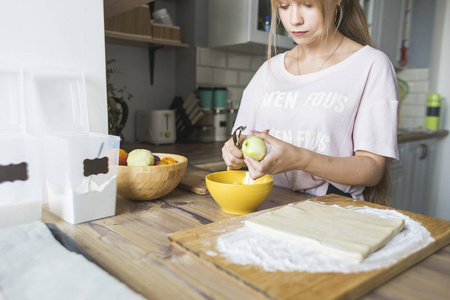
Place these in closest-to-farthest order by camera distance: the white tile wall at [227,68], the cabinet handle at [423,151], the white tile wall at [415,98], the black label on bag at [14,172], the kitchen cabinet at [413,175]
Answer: the black label on bag at [14,172]
the white tile wall at [227,68]
the kitchen cabinet at [413,175]
the cabinet handle at [423,151]
the white tile wall at [415,98]

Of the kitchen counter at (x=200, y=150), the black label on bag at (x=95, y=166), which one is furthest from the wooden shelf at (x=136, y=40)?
the black label on bag at (x=95, y=166)

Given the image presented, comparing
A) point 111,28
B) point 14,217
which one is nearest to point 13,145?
point 14,217

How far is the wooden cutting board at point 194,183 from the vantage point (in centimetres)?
90

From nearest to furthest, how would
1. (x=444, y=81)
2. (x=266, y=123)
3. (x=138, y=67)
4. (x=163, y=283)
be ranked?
1. (x=163, y=283)
2. (x=266, y=123)
3. (x=138, y=67)
4. (x=444, y=81)

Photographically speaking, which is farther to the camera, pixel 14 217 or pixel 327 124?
pixel 327 124

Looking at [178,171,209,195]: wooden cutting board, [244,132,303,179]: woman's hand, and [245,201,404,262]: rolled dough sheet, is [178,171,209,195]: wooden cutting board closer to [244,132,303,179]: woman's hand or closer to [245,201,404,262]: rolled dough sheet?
[244,132,303,179]: woman's hand

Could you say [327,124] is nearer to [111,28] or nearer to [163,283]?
[163,283]

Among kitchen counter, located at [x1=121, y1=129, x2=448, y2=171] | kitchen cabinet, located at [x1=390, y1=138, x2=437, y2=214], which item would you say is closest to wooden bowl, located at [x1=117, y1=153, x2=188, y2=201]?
kitchen counter, located at [x1=121, y1=129, x2=448, y2=171]

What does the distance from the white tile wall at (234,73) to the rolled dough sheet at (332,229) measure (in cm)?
173

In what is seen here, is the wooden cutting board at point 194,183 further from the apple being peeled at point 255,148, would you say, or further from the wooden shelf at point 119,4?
the wooden shelf at point 119,4

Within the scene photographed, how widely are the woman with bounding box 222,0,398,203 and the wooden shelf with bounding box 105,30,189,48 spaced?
3.25ft

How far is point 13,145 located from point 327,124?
2.65 feet

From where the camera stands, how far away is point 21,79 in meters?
0.76

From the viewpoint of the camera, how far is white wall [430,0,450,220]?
2.92 meters
